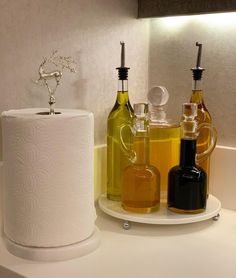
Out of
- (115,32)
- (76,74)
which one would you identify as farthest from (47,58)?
(115,32)

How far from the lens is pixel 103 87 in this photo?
36.0 inches

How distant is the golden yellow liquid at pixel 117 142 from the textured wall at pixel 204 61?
17 centimetres

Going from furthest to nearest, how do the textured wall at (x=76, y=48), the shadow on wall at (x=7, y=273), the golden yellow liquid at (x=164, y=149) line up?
the golden yellow liquid at (x=164, y=149) < the textured wall at (x=76, y=48) < the shadow on wall at (x=7, y=273)

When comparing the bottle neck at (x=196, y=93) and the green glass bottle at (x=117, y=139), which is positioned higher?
the bottle neck at (x=196, y=93)

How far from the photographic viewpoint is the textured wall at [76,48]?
724mm

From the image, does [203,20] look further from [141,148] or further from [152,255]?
[152,255]

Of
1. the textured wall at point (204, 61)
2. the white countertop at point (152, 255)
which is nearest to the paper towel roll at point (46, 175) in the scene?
the white countertop at point (152, 255)

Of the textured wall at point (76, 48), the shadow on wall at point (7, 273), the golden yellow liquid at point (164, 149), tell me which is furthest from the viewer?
the golden yellow liquid at point (164, 149)

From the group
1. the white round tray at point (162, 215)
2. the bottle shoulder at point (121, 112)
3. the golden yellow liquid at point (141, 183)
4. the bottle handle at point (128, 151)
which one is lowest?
the white round tray at point (162, 215)

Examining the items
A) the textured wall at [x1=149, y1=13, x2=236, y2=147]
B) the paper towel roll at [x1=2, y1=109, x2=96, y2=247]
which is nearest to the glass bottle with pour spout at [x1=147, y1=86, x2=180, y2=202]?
the textured wall at [x1=149, y1=13, x2=236, y2=147]

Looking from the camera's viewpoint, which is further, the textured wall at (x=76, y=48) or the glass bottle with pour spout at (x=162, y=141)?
the glass bottle with pour spout at (x=162, y=141)

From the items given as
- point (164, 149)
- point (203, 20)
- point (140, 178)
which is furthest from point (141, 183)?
point (203, 20)

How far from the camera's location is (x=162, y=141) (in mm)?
849

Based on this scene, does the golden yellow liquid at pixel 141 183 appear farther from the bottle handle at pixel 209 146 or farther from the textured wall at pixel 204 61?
the textured wall at pixel 204 61
